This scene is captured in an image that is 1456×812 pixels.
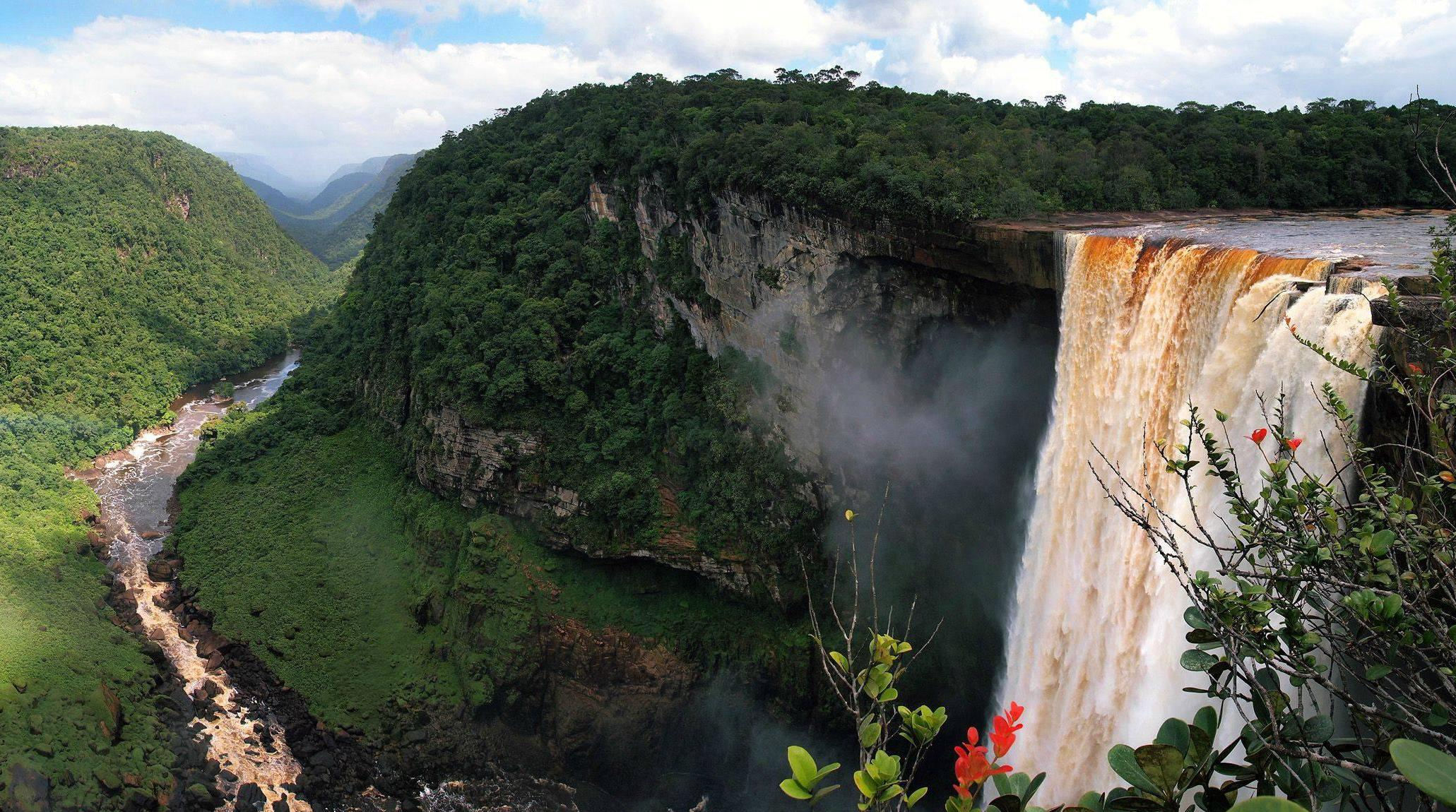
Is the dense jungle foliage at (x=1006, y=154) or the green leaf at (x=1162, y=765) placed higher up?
the dense jungle foliage at (x=1006, y=154)

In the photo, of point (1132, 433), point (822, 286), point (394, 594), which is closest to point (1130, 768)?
point (1132, 433)

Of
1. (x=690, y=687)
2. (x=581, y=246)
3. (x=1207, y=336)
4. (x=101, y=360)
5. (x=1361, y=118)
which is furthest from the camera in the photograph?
(x=101, y=360)

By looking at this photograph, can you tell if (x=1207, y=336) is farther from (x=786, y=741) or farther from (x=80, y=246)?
(x=80, y=246)

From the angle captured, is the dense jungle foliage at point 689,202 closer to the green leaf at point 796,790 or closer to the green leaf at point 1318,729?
the green leaf at point 1318,729

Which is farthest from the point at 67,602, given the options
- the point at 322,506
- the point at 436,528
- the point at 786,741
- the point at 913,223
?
the point at 913,223

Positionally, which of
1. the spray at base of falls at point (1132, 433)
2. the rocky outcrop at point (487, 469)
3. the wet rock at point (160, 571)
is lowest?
the wet rock at point (160, 571)

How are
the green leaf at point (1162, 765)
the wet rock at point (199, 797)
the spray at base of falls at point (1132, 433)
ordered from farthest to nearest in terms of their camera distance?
1. the wet rock at point (199, 797)
2. the spray at base of falls at point (1132, 433)
3. the green leaf at point (1162, 765)

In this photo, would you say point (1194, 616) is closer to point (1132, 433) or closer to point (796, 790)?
point (796, 790)

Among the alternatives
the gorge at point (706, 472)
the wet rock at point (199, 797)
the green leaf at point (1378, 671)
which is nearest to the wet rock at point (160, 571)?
the gorge at point (706, 472)
